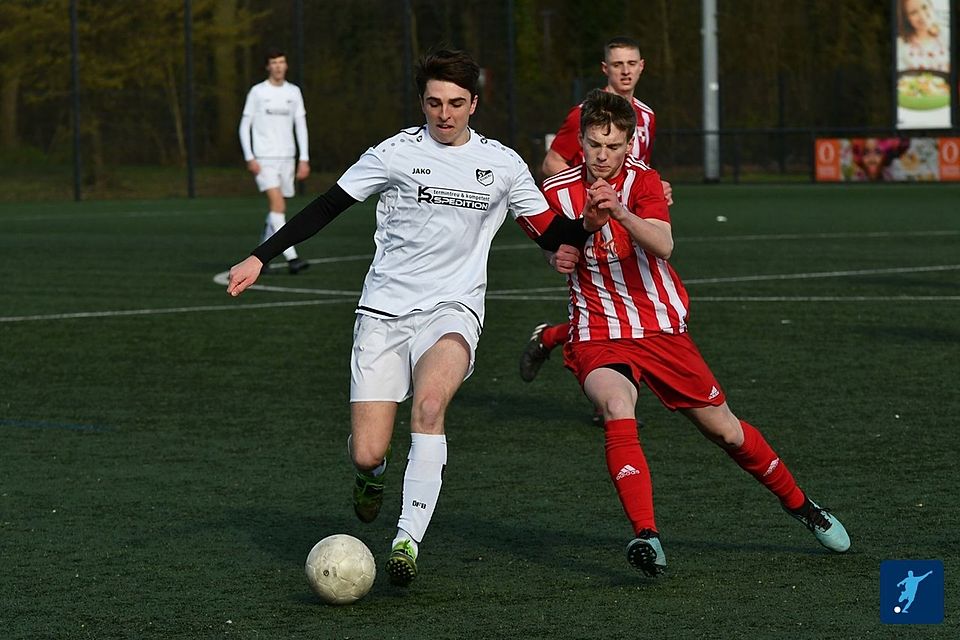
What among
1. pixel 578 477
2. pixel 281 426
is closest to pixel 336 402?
pixel 281 426

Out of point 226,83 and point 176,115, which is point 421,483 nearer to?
point 176,115

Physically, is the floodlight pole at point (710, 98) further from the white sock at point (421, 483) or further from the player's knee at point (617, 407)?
the white sock at point (421, 483)

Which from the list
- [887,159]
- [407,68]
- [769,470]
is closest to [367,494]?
[769,470]

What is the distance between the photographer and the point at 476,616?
528 centimetres

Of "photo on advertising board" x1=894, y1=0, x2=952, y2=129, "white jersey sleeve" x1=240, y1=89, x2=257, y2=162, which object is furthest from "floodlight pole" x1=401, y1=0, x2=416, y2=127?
"white jersey sleeve" x1=240, y1=89, x2=257, y2=162

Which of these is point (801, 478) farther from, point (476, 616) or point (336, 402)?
point (336, 402)

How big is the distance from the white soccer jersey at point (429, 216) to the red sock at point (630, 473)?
68 cm

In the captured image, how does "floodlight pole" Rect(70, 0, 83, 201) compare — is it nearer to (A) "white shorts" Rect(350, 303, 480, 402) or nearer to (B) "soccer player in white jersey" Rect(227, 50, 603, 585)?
(B) "soccer player in white jersey" Rect(227, 50, 603, 585)

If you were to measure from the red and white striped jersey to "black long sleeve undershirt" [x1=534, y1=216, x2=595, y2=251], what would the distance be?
0.06 metres

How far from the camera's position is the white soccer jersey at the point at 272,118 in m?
17.9

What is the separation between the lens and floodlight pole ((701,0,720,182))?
35.8 metres

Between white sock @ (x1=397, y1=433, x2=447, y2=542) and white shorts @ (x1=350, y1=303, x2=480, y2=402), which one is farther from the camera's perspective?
white shorts @ (x1=350, y1=303, x2=480, y2=402)

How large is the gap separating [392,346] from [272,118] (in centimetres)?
1229

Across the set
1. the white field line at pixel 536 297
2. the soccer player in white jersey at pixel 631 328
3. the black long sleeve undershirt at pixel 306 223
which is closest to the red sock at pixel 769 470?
the soccer player in white jersey at pixel 631 328
